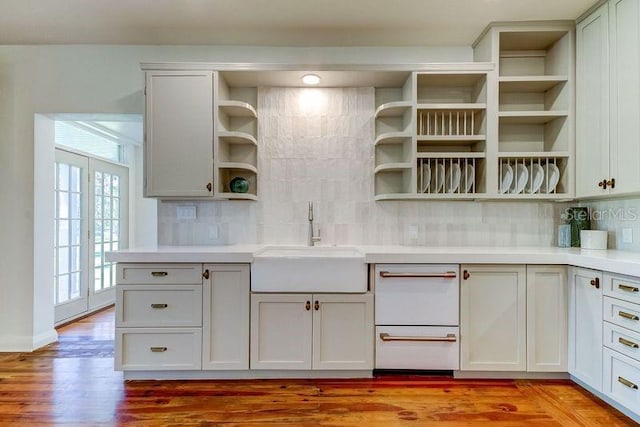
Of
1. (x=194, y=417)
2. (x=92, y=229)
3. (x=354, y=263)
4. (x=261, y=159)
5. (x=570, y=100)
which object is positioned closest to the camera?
(x=194, y=417)

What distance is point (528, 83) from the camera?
268 cm

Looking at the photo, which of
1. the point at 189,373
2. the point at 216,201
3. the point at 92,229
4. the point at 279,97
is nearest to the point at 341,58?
the point at 279,97

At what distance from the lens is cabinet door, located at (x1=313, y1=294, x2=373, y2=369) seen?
234 centimetres

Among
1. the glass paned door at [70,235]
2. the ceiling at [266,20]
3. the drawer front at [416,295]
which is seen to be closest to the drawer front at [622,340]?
the drawer front at [416,295]

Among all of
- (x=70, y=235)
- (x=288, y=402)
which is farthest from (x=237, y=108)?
(x=70, y=235)

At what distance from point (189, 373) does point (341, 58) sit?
2.60 meters

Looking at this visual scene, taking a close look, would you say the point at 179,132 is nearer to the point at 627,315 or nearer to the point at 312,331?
the point at 312,331

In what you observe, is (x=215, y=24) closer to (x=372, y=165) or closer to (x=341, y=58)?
(x=341, y=58)

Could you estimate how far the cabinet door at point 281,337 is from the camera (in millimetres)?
2342

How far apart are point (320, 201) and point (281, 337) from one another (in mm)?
1115

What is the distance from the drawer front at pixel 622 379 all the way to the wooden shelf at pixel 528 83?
1.83 metres

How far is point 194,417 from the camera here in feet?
6.44

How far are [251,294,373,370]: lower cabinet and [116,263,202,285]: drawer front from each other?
16.5 inches

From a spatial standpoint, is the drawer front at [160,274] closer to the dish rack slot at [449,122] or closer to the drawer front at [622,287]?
the dish rack slot at [449,122]
